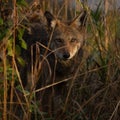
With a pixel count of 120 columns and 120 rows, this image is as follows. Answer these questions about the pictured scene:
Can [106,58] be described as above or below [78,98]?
above

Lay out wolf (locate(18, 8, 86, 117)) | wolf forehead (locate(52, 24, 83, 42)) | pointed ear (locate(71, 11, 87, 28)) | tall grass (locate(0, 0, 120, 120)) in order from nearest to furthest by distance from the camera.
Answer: tall grass (locate(0, 0, 120, 120))
wolf (locate(18, 8, 86, 117))
pointed ear (locate(71, 11, 87, 28))
wolf forehead (locate(52, 24, 83, 42))

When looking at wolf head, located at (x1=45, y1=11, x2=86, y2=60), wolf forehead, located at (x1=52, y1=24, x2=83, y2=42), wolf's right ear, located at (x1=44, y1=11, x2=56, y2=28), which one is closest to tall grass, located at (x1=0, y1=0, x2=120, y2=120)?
wolf head, located at (x1=45, y1=11, x2=86, y2=60)

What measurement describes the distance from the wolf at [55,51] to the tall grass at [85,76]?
24 centimetres

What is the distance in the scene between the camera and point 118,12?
6055mm

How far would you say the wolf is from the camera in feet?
19.8

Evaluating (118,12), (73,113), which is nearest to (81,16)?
(118,12)

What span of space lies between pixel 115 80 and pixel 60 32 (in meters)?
1.67

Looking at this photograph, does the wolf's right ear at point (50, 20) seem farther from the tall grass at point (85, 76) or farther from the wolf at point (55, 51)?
the tall grass at point (85, 76)

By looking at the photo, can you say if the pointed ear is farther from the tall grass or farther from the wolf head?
the tall grass

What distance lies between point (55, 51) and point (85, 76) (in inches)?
30.3

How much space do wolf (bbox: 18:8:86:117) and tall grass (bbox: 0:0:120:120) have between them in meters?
0.24

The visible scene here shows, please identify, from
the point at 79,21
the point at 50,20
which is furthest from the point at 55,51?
the point at 79,21

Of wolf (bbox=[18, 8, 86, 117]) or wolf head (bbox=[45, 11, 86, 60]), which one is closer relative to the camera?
wolf (bbox=[18, 8, 86, 117])

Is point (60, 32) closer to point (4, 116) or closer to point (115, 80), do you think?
point (115, 80)
